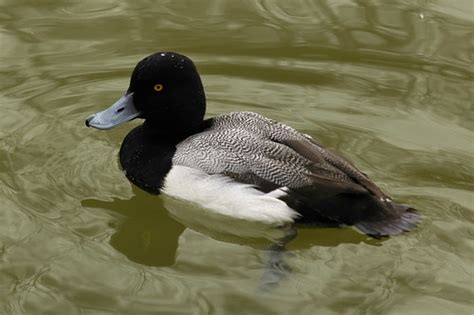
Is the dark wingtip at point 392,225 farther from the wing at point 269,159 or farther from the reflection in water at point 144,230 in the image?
the reflection in water at point 144,230

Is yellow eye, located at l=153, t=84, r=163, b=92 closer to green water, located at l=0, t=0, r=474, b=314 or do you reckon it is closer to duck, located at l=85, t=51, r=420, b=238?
duck, located at l=85, t=51, r=420, b=238

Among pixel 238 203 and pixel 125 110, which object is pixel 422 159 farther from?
pixel 125 110

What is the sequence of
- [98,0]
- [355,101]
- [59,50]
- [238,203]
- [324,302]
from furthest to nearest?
[98,0]
[59,50]
[355,101]
[238,203]
[324,302]

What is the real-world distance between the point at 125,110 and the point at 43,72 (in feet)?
5.80

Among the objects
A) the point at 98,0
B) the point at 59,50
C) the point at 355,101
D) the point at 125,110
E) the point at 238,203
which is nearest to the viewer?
the point at 238,203

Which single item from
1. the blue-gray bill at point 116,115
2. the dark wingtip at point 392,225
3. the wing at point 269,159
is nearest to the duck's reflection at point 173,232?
the dark wingtip at point 392,225

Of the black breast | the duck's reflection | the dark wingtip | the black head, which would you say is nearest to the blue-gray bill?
the black head

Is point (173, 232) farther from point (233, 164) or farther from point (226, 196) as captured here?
point (233, 164)

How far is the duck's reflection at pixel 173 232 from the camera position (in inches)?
283

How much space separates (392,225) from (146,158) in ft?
5.69

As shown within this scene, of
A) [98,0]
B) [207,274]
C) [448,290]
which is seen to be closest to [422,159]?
[448,290]

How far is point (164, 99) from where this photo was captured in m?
7.70

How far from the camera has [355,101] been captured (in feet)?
29.1

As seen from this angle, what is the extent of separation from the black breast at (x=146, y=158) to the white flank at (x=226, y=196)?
0.30 feet
